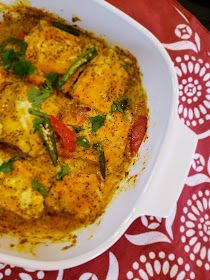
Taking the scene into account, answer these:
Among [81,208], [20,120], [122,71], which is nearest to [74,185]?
[81,208]

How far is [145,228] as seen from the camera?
2471 millimetres

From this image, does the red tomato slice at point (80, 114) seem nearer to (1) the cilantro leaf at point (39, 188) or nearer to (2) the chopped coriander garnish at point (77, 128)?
(2) the chopped coriander garnish at point (77, 128)

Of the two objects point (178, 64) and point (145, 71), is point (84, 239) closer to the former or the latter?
point (145, 71)

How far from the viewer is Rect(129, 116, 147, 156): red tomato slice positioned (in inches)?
93.5

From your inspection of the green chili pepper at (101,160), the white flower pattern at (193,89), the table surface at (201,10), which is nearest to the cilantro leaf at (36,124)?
the green chili pepper at (101,160)

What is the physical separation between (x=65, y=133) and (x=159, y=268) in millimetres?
888

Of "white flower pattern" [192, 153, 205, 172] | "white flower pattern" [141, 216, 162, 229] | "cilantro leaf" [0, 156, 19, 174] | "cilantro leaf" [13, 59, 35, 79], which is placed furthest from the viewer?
"white flower pattern" [192, 153, 205, 172]

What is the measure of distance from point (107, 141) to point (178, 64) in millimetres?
661

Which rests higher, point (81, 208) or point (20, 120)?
point (20, 120)

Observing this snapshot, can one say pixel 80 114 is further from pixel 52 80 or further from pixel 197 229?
pixel 197 229

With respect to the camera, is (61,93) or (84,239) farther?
(61,93)

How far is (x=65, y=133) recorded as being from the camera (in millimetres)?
2295

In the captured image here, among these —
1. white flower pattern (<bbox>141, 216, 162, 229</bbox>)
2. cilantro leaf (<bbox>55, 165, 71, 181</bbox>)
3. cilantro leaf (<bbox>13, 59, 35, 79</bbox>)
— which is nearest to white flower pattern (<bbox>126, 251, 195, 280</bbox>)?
white flower pattern (<bbox>141, 216, 162, 229</bbox>)

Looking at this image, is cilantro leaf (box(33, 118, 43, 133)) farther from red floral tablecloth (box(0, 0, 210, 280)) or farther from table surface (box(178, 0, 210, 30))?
table surface (box(178, 0, 210, 30))
